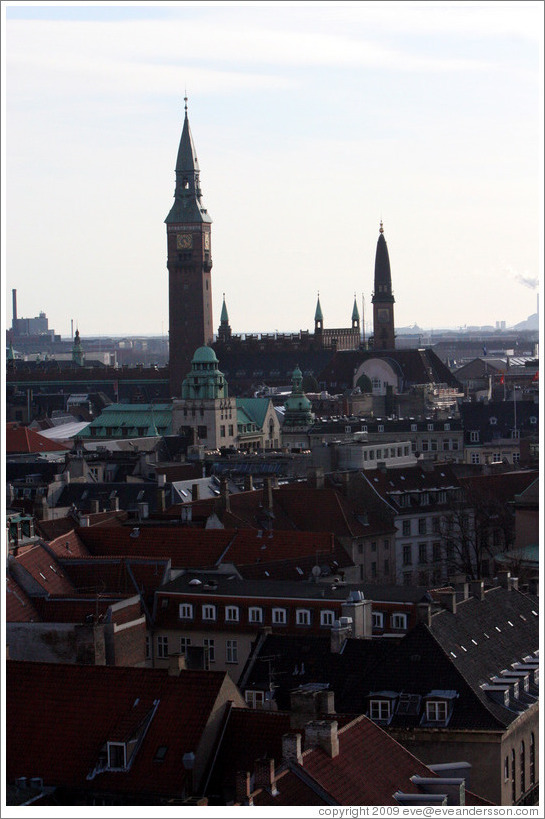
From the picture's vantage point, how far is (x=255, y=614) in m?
58.1

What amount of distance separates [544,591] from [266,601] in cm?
2816

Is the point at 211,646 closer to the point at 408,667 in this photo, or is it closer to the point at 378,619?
the point at 378,619

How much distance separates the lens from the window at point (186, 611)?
196 ft

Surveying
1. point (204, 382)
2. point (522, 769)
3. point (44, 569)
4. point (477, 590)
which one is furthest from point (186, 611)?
point (204, 382)

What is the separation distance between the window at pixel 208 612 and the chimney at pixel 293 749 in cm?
2259

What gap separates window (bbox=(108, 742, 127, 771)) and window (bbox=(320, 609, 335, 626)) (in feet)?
55.7

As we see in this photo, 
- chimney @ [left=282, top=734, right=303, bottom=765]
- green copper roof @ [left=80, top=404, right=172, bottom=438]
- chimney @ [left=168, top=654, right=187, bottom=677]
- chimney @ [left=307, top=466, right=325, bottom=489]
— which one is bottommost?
chimney @ [left=282, top=734, right=303, bottom=765]

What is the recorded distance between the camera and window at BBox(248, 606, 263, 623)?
5791 centimetres

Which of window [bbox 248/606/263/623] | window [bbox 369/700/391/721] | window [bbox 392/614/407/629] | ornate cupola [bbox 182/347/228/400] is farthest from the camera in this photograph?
ornate cupola [bbox 182/347/228/400]

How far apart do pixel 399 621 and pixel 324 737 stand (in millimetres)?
19071

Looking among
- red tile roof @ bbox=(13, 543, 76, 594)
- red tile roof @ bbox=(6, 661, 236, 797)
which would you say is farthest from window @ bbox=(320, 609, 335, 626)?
red tile roof @ bbox=(6, 661, 236, 797)

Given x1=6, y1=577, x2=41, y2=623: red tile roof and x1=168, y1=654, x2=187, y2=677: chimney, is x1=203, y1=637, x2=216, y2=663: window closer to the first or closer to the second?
x1=6, y1=577, x2=41, y2=623: red tile roof

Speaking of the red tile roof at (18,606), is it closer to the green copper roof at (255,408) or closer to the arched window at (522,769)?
the arched window at (522,769)

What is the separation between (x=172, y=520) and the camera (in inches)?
3113
